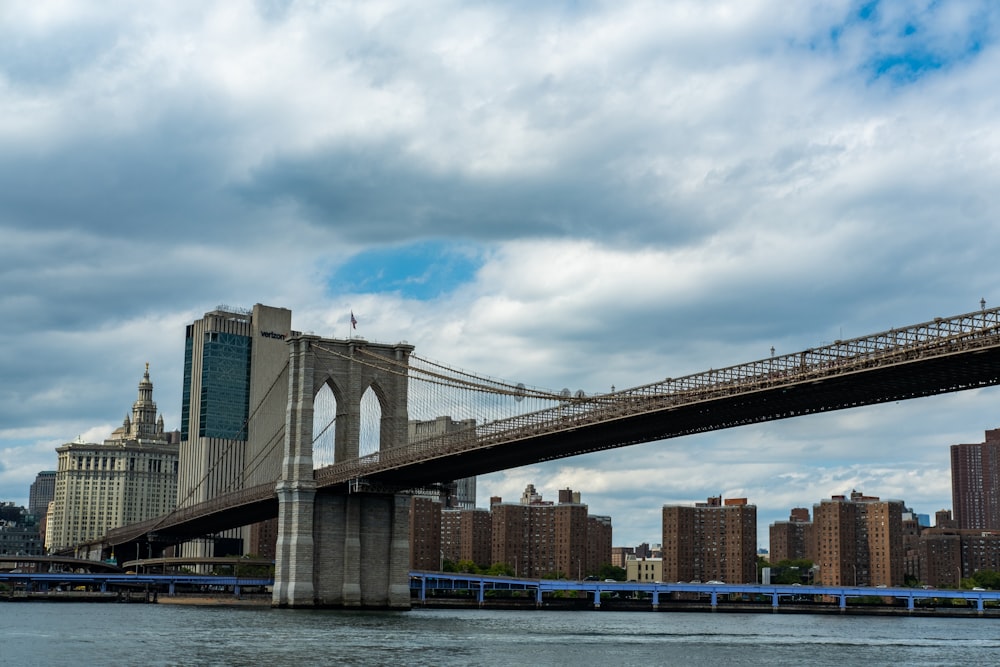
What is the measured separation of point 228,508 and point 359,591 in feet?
49.9

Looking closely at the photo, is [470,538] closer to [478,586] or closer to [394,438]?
[478,586]

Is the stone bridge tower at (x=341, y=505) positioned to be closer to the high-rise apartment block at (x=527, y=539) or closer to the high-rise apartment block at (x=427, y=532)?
the high-rise apartment block at (x=427, y=532)

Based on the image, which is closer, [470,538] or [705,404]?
[705,404]

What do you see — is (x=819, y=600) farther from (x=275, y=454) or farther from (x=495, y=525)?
(x=275, y=454)

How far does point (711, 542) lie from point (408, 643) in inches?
4560

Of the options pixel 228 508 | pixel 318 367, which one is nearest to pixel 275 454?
pixel 228 508

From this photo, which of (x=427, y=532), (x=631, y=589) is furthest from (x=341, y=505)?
(x=427, y=532)

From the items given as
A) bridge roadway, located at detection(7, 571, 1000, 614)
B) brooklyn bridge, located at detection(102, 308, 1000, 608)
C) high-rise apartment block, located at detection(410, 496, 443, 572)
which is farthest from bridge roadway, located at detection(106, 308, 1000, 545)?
high-rise apartment block, located at detection(410, 496, 443, 572)

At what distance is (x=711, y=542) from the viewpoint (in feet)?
522

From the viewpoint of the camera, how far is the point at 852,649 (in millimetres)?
53656

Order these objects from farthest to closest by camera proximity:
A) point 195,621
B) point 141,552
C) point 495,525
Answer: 1. point 495,525
2. point 141,552
3. point 195,621

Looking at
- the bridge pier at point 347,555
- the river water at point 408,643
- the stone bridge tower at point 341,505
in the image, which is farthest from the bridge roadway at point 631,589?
the river water at point 408,643

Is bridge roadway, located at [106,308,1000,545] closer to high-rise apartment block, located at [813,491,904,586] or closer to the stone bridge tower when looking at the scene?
the stone bridge tower

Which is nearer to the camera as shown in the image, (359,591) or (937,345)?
(937,345)
